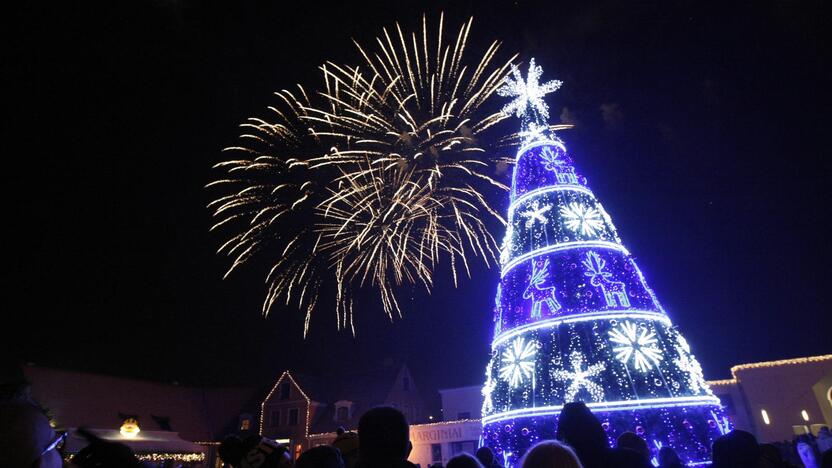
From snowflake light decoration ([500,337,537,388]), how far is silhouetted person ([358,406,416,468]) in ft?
25.3

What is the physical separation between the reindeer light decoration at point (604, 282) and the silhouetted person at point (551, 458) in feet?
27.1

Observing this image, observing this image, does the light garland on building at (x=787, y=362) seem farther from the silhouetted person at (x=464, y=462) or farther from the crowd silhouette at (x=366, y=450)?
the silhouetted person at (x=464, y=462)

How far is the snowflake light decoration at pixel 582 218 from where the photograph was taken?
11.0 meters

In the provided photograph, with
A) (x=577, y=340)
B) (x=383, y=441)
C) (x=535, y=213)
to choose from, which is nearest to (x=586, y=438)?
(x=383, y=441)

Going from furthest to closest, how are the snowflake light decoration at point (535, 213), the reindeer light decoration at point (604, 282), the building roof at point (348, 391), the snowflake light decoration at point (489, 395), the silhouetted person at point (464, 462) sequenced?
the building roof at point (348, 391)
the snowflake light decoration at point (535, 213)
the snowflake light decoration at point (489, 395)
the reindeer light decoration at point (604, 282)
the silhouetted person at point (464, 462)

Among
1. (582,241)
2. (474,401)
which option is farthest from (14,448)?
(474,401)

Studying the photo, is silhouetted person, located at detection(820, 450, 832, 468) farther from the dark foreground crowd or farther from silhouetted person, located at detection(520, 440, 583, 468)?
silhouetted person, located at detection(520, 440, 583, 468)

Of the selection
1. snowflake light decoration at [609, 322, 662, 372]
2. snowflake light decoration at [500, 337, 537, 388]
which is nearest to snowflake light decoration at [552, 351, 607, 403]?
snowflake light decoration at [609, 322, 662, 372]

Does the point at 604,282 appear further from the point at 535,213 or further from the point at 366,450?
the point at 366,450

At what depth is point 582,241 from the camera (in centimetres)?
→ 1077

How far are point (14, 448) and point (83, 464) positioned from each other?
1.58 ft

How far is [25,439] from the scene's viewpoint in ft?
7.87

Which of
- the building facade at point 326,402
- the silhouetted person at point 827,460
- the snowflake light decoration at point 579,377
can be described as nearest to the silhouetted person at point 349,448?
the silhouetted person at point 827,460

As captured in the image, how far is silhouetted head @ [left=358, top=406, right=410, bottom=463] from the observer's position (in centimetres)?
294
